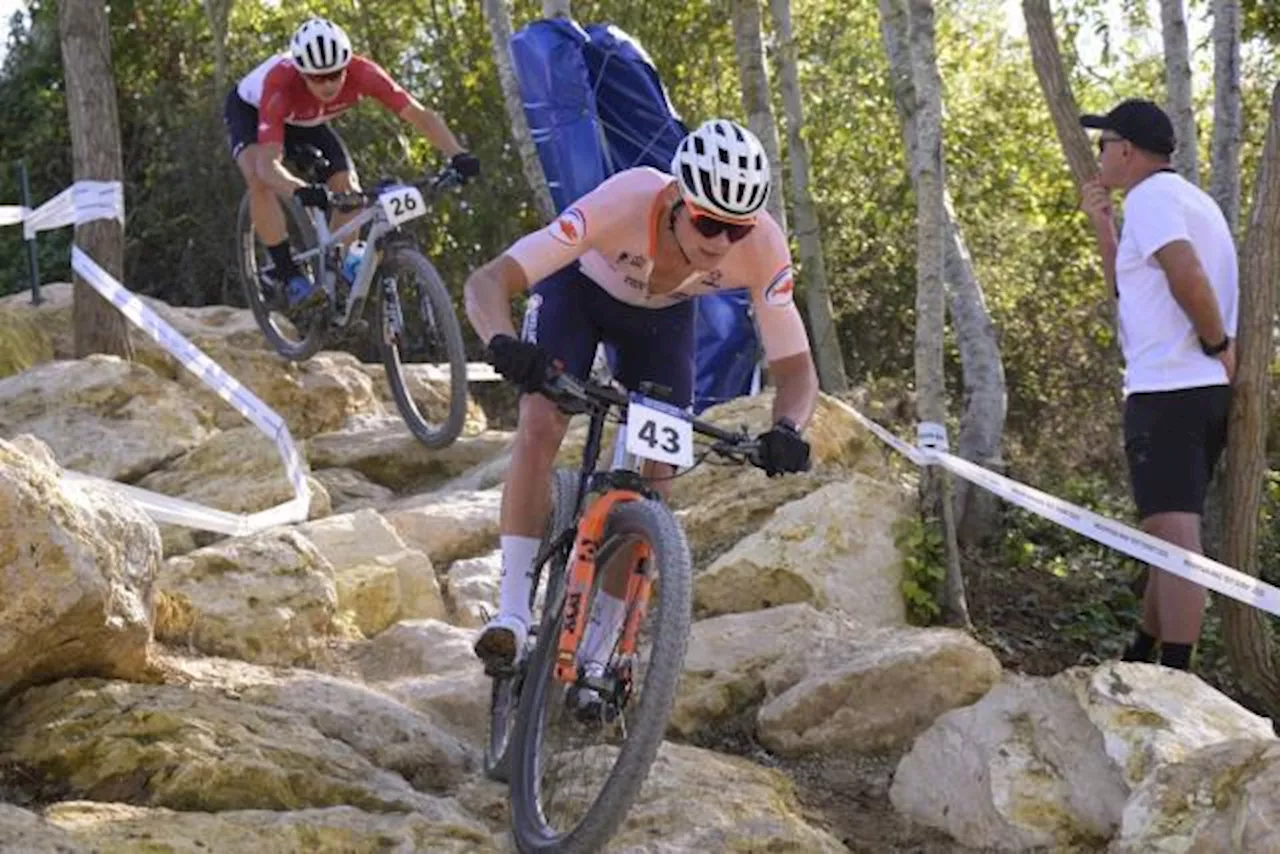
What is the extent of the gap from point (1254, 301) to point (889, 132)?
9276 millimetres

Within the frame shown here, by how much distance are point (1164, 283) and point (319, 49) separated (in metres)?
4.17

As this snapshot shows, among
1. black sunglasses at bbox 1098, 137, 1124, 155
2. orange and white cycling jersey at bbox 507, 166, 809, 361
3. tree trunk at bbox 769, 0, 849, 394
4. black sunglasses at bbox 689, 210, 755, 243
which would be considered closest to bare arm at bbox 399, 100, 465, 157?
tree trunk at bbox 769, 0, 849, 394

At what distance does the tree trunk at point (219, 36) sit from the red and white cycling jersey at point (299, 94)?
7.17m

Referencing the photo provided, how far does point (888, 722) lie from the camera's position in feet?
19.1

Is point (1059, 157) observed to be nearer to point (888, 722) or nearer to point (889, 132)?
point (889, 132)

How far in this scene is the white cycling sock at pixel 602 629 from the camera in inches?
181

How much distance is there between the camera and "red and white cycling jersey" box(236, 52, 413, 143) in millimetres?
8930

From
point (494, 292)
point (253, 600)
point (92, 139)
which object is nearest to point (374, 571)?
point (253, 600)

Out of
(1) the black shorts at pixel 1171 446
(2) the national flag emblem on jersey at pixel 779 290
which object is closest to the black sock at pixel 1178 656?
(1) the black shorts at pixel 1171 446

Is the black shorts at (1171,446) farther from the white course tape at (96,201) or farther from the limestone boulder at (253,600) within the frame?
the white course tape at (96,201)

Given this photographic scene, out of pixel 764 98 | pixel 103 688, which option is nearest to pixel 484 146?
pixel 764 98

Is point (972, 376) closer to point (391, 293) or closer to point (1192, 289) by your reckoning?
point (391, 293)

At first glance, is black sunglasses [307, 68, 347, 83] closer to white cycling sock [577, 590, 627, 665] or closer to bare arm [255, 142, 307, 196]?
bare arm [255, 142, 307, 196]

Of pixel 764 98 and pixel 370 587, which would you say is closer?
pixel 370 587
